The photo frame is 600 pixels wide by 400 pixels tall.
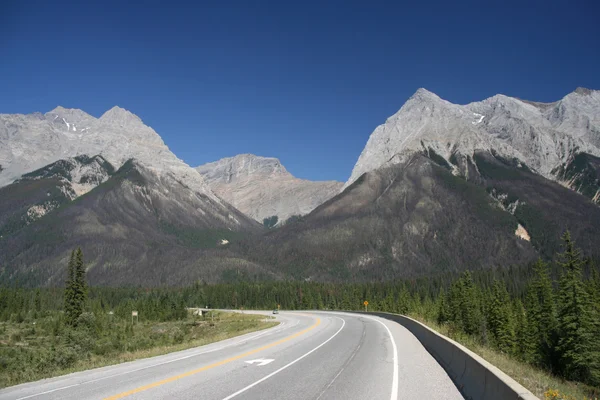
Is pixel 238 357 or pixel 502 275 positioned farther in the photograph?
pixel 502 275

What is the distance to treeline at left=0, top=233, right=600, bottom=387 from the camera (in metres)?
38.6

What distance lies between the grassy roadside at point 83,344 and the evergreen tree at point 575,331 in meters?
25.8

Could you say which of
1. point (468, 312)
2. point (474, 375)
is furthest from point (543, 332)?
point (474, 375)

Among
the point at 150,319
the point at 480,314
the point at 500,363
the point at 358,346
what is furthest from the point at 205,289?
the point at 500,363

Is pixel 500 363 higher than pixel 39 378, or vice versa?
pixel 500 363

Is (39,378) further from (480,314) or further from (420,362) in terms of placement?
(480,314)

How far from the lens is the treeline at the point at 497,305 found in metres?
38.6

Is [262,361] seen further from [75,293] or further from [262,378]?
[75,293]

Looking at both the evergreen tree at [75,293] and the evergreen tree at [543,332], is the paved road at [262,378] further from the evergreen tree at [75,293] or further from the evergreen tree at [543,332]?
the evergreen tree at [75,293]

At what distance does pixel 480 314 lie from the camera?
66562 millimetres

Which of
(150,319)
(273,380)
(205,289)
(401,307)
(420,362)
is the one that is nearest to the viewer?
(273,380)

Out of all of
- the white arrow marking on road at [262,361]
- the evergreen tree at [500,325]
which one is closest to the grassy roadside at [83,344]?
the white arrow marking on road at [262,361]

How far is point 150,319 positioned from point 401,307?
183 feet

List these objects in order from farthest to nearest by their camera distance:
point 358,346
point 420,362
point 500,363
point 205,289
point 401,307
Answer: point 205,289 < point 401,307 < point 358,346 < point 420,362 < point 500,363
